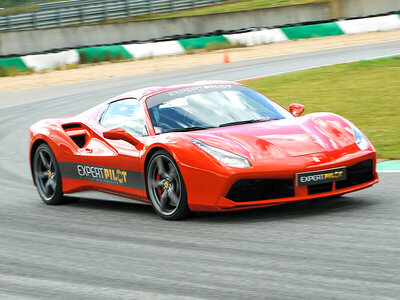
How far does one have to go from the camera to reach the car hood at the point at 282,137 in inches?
240

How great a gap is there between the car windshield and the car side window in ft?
0.43

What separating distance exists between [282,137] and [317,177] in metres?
0.54

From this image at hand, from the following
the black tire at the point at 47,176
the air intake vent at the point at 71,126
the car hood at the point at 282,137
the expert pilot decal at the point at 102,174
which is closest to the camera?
the car hood at the point at 282,137

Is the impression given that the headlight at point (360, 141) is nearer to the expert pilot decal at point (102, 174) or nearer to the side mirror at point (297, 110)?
the side mirror at point (297, 110)

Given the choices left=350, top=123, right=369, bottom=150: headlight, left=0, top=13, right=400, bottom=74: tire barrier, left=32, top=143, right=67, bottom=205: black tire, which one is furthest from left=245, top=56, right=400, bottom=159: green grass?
left=0, top=13, right=400, bottom=74: tire barrier

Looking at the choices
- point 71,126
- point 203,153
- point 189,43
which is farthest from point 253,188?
point 189,43

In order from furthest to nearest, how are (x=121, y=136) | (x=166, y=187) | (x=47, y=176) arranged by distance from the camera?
1. (x=47, y=176)
2. (x=121, y=136)
3. (x=166, y=187)

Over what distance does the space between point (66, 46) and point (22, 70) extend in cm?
406

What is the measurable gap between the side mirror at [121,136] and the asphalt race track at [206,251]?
2.18 ft

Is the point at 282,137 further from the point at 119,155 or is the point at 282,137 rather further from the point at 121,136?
the point at 119,155

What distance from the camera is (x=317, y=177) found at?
19.5 ft


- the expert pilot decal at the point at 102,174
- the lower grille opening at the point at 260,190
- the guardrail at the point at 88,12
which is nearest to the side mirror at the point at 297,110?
the lower grille opening at the point at 260,190

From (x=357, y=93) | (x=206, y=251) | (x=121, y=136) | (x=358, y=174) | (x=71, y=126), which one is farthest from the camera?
(x=357, y=93)

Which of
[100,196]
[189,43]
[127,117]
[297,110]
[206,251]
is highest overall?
[127,117]
